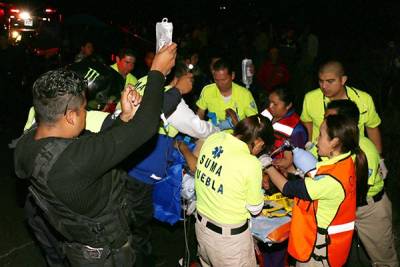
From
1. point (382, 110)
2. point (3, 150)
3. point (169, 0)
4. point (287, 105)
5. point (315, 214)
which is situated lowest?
point (3, 150)

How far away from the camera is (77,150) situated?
230cm

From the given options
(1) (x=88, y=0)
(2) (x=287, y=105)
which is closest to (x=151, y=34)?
(1) (x=88, y=0)

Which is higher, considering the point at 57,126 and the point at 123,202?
the point at 57,126

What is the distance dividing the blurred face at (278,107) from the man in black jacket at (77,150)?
2.50 meters

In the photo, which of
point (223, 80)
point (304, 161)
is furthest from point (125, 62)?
point (304, 161)

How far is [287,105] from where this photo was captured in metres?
4.82

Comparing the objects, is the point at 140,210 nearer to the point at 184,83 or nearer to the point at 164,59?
the point at 184,83

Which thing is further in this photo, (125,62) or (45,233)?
(125,62)

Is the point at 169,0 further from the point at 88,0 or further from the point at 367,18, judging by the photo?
the point at 367,18

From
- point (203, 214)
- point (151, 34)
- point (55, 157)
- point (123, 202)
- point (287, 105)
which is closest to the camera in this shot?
point (55, 157)

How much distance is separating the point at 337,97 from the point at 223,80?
1.53 meters

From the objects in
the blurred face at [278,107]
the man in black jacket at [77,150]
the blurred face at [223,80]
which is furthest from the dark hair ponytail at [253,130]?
the blurred face at [223,80]

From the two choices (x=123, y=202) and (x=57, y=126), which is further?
(x=123, y=202)

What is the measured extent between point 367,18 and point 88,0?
1487 centimetres
